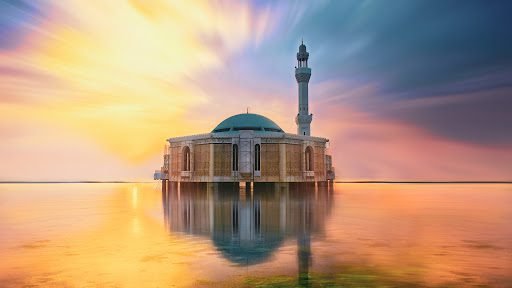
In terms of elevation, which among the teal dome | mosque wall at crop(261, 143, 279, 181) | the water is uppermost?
the teal dome

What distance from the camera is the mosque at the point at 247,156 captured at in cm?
6550

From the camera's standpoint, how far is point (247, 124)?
74438 mm

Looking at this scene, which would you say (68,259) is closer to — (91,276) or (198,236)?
(91,276)

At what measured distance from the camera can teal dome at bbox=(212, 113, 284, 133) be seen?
74.1 metres

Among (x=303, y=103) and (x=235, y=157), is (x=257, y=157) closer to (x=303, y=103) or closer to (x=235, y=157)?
(x=235, y=157)

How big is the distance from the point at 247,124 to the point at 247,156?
11.1 m

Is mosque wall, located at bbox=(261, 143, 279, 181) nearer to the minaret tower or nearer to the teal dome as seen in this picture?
the teal dome

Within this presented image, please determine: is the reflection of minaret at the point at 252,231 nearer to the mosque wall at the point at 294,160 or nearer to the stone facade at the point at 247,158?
the stone facade at the point at 247,158

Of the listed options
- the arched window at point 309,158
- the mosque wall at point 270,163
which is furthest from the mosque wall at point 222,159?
the arched window at point 309,158

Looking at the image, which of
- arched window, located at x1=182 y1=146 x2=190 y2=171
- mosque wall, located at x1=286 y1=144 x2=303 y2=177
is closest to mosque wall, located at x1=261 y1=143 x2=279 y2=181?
mosque wall, located at x1=286 y1=144 x2=303 y2=177

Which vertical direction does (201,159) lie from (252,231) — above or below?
above

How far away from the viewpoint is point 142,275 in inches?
463

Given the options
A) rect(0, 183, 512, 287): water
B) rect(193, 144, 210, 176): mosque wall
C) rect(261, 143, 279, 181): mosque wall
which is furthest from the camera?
rect(193, 144, 210, 176): mosque wall

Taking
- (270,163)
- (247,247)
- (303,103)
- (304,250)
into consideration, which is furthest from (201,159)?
(304,250)
